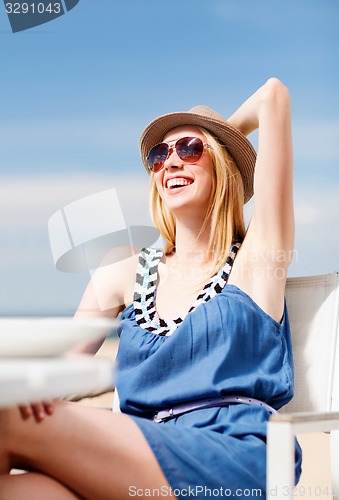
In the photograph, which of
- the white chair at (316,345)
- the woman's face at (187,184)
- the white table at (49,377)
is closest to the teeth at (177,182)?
the woman's face at (187,184)

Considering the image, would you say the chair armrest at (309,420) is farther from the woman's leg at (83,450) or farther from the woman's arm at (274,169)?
the woman's arm at (274,169)

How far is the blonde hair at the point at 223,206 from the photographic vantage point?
7.65ft

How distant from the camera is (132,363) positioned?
223 cm

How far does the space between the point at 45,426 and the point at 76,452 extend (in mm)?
98

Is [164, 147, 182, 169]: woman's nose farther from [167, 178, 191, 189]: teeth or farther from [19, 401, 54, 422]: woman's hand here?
[19, 401, 54, 422]: woman's hand

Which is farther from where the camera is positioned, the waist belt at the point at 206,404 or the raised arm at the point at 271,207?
the raised arm at the point at 271,207

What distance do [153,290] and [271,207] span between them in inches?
17.5

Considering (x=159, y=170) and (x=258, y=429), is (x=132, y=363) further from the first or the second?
(x=159, y=170)

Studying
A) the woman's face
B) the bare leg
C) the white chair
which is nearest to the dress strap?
the woman's face

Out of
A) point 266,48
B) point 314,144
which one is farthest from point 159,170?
point 266,48

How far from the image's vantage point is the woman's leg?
4.94 feet

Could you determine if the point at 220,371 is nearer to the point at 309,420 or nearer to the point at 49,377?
the point at 309,420

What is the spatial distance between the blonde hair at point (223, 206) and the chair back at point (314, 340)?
26cm

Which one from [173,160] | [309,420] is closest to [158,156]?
[173,160]
